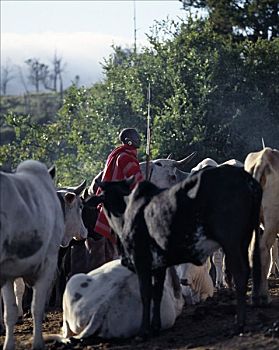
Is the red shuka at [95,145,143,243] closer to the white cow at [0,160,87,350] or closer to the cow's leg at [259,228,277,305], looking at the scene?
the cow's leg at [259,228,277,305]

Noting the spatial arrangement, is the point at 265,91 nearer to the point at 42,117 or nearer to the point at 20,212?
the point at 20,212

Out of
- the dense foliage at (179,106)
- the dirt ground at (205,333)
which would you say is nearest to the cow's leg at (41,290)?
the dirt ground at (205,333)

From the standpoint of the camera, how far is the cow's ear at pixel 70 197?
14.6 m

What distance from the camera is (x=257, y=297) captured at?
11.3m

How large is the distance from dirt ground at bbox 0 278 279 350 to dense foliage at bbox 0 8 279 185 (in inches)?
586

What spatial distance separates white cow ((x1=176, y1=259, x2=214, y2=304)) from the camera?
496 inches

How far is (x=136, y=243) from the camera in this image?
1023 centimetres

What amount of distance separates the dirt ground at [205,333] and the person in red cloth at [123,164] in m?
2.13

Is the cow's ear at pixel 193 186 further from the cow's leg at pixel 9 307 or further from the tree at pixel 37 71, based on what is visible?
the tree at pixel 37 71

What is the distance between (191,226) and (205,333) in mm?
1109

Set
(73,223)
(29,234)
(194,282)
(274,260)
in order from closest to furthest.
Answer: (29,234), (194,282), (73,223), (274,260)

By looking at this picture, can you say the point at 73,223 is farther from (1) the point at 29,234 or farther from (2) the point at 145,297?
(1) the point at 29,234

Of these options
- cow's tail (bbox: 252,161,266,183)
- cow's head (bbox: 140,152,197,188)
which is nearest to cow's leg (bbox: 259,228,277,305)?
cow's tail (bbox: 252,161,266,183)

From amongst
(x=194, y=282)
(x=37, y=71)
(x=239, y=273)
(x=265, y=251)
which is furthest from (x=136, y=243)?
(x=37, y=71)
